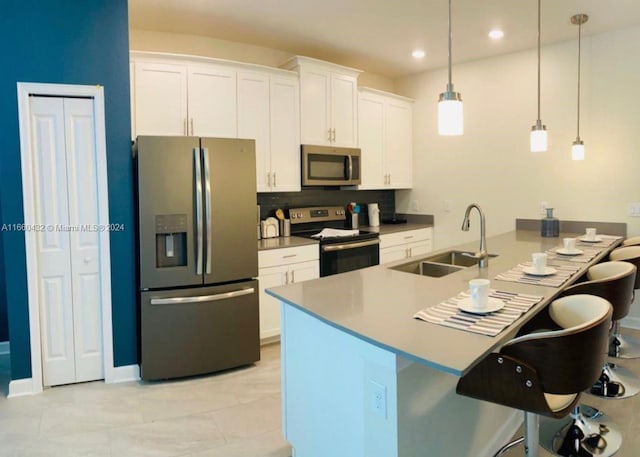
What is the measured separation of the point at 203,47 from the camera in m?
3.96

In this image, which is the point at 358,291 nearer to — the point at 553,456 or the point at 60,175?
the point at 553,456

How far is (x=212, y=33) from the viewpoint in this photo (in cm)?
387

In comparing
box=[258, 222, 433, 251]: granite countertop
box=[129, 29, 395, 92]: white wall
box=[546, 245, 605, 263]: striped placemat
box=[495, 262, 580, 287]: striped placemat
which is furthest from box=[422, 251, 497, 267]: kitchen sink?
box=[129, 29, 395, 92]: white wall

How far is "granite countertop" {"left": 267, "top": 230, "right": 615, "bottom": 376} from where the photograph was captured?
1.39 m

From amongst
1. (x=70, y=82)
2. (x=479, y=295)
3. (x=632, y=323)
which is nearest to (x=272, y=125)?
(x=70, y=82)

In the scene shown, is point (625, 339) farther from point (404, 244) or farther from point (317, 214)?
point (317, 214)

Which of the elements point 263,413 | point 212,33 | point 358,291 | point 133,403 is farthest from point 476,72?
point 133,403

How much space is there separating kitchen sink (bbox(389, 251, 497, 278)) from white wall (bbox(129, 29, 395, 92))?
2.58 metres

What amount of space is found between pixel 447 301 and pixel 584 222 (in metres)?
3.00

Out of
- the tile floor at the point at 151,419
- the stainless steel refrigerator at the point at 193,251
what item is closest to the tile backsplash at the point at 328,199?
the stainless steel refrigerator at the point at 193,251

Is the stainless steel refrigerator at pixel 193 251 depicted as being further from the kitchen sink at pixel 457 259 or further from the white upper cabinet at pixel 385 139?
the white upper cabinet at pixel 385 139

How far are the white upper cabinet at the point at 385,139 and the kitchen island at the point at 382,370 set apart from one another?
2.66 metres

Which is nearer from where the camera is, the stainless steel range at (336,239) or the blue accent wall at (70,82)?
the blue accent wall at (70,82)

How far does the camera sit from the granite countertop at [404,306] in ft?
4.56
